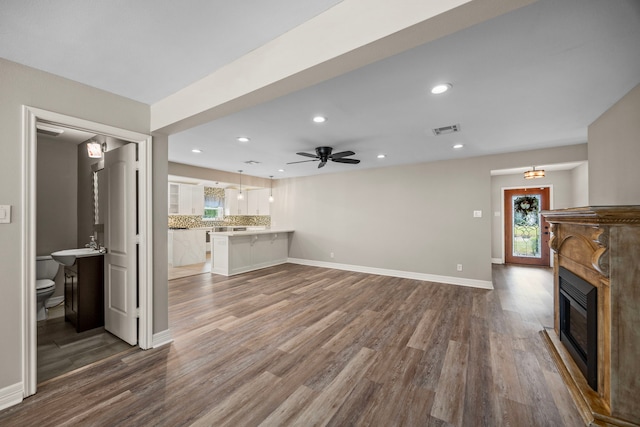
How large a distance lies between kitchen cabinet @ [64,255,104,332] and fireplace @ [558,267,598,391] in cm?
472

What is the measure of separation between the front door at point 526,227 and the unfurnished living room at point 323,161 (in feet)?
8.44

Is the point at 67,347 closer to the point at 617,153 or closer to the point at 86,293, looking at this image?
the point at 86,293

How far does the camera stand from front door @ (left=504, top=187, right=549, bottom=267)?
6504 mm

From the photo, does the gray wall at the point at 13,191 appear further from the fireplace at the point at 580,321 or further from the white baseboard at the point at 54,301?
the fireplace at the point at 580,321

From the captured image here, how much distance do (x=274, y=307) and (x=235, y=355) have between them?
4.13 feet

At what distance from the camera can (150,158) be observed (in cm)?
256

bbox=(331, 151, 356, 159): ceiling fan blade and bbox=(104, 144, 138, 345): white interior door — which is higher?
bbox=(331, 151, 356, 159): ceiling fan blade

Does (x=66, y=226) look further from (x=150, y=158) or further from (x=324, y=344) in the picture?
(x=324, y=344)

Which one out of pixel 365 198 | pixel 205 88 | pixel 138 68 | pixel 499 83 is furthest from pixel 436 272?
pixel 138 68

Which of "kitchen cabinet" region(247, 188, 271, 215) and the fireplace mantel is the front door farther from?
"kitchen cabinet" region(247, 188, 271, 215)

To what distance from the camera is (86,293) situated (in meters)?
2.99

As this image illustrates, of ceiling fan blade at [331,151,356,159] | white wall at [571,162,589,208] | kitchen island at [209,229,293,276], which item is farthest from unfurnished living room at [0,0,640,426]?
white wall at [571,162,589,208]

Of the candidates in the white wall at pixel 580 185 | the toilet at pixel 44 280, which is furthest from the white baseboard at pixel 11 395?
the white wall at pixel 580 185

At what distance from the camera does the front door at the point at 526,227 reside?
6504 mm
